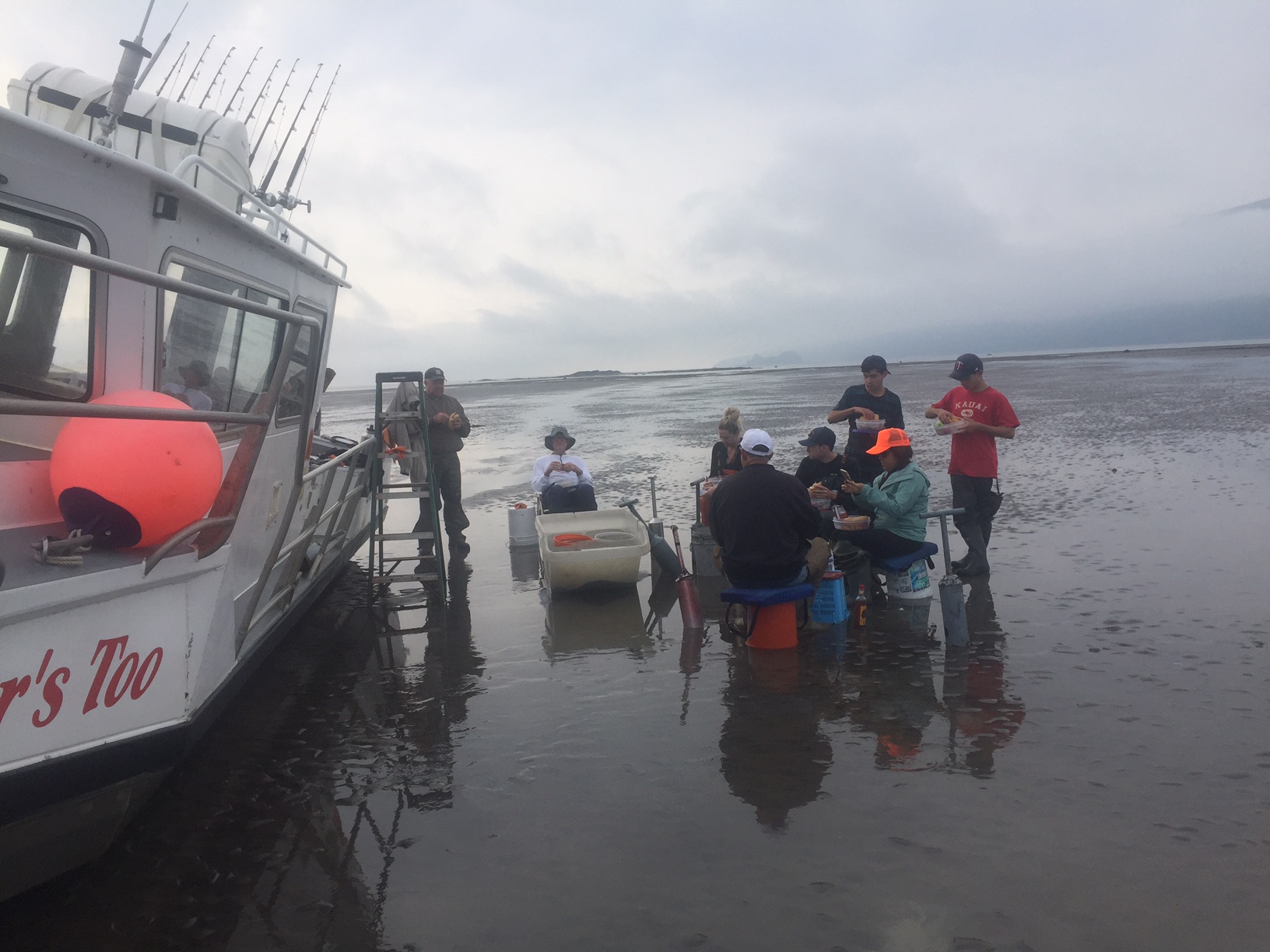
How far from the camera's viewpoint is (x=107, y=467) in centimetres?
309

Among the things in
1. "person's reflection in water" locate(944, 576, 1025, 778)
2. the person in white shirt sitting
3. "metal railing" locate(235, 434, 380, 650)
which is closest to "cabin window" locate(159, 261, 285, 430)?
the person in white shirt sitting

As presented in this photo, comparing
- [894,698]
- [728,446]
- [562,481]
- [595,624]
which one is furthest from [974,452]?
[562,481]

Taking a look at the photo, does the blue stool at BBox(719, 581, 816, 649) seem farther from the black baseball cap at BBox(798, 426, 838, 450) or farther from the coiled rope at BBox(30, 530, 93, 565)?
the coiled rope at BBox(30, 530, 93, 565)

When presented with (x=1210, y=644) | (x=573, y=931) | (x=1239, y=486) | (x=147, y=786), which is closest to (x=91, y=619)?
(x=147, y=786)

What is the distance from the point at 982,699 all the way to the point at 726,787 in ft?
5.93

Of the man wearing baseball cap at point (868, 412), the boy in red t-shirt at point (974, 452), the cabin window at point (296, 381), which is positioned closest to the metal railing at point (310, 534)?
the cabin window at point (296, 381)

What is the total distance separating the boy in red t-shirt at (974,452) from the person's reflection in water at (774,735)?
2.53 metres

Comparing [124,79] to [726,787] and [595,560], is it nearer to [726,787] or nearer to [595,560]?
[595,560]

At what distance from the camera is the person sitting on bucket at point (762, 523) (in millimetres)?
5594

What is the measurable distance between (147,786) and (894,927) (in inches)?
118

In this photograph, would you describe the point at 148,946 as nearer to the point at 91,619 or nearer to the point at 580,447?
the point at 91,619

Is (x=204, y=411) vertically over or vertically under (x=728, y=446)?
over

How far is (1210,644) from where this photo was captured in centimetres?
538

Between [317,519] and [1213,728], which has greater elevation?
[317,519]
